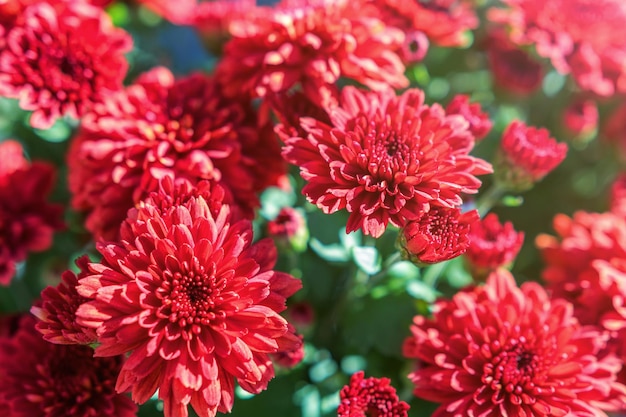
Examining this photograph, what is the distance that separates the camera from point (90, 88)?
0.67 m

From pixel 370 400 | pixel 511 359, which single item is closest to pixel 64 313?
pixel 370 400

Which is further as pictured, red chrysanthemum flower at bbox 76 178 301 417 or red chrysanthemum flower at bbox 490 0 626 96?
red chrysanthemum flower at bbox 490 0 626 96

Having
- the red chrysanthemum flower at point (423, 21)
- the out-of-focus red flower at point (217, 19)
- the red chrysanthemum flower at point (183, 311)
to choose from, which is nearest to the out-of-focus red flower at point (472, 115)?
the red chrysanthemum flower at point (423, 21)

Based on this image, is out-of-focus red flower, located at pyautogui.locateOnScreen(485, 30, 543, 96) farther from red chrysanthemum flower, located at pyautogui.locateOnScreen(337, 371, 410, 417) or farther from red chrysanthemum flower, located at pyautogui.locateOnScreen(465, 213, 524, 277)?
red chrysanthemum flower, located at pyautogui.locateOnScreen(337, 371, 410, 417)

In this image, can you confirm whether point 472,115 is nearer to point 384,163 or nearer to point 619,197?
point 384,163

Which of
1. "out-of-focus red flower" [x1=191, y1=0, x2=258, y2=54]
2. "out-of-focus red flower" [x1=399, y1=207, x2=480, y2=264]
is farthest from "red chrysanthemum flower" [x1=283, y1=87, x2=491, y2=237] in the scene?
"out-of-focus red flower" [x1=191, y1=0, x2=258, y2=54]

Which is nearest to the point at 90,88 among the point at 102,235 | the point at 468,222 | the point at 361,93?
the point at 102,235

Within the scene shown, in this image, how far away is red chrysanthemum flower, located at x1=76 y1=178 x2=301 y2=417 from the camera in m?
0.47

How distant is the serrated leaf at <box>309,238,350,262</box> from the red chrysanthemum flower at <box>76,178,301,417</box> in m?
0.19

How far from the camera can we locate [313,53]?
2.09 feet

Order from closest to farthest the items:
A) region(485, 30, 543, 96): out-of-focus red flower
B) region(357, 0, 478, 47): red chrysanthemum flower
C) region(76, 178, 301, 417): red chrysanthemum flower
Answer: region(76, 178, 301, 417): red chrysanthemum flower, region(357, 0, 478, 47): red chrysanthemum flower, region(485, 30, 543, 96): out-of-focus red flower

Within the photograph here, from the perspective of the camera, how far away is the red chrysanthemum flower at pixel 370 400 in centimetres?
51

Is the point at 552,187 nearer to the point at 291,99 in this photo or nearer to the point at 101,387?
the point at 291,99

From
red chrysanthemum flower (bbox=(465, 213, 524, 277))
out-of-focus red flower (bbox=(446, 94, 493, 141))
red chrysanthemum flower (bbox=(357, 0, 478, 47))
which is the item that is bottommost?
red chrysanthemum flower (bbox=(465, 213, 524, 277))
